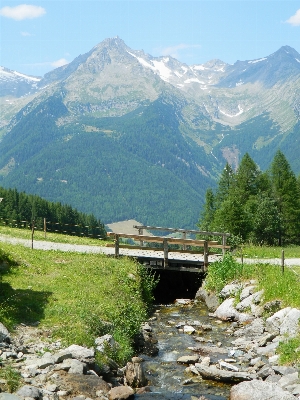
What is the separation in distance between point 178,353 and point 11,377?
9.29 m

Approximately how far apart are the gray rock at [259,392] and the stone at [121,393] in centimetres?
330

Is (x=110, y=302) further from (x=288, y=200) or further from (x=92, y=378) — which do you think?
(x=288, y=200)

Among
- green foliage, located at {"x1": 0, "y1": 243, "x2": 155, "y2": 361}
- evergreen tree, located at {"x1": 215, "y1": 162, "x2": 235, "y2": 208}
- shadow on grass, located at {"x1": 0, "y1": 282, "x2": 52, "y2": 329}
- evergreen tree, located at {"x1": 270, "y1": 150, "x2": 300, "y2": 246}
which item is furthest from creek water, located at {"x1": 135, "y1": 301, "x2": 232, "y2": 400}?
evergreen tree, located at {"x1": 215, "y1": 162, "x2": 235, "y2": 208}

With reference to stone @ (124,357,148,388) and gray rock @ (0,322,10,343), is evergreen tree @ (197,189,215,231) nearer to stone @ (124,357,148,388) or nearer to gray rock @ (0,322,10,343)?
stone @ (124,357,148,388)

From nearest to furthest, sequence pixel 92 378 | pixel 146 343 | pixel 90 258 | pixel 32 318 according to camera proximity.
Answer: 1. pixel 92 378
2. pixel 32 318
3. pixel 146 343
4. pixel 90 258

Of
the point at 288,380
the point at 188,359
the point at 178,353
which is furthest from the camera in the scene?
the point at 178,353

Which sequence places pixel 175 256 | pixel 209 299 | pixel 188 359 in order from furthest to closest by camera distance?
pixel 175 256
pixel 209 299
pixel 188 359

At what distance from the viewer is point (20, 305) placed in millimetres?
20719

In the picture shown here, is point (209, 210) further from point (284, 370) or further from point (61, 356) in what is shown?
point (61, 356)

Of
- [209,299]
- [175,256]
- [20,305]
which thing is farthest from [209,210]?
[20,305]

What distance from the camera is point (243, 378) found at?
17391mm

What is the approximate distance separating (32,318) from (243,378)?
856cm

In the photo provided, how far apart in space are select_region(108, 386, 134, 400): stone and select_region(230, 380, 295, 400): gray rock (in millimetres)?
3303

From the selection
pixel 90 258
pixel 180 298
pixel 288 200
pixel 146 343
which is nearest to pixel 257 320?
pixel 146 343
